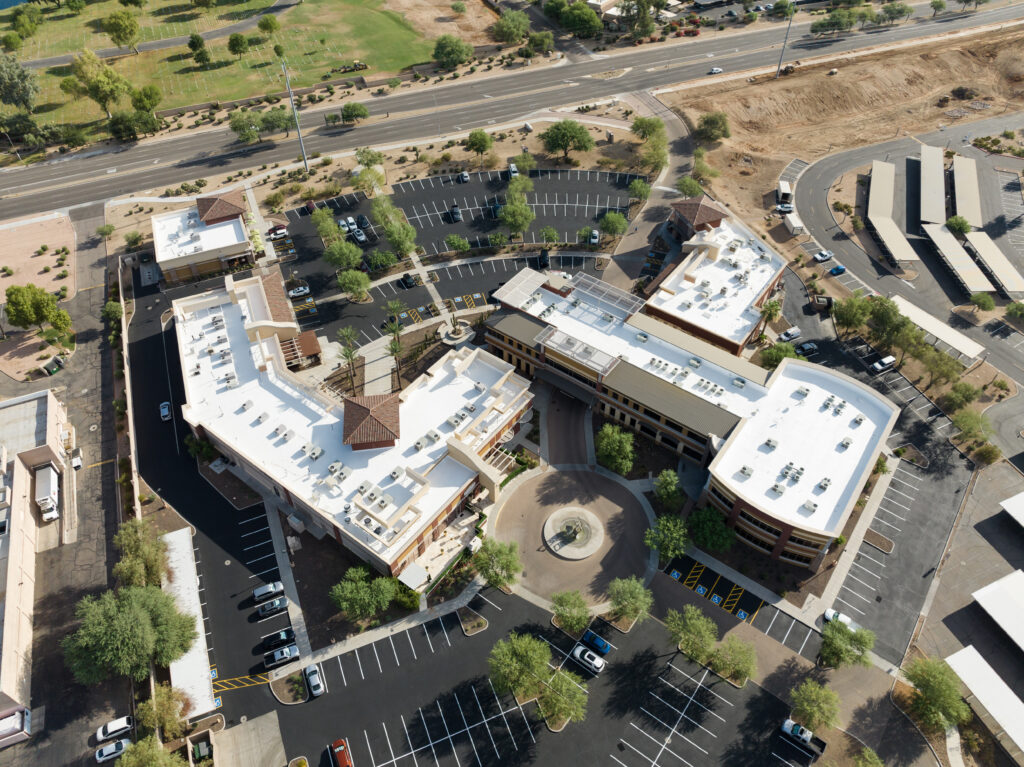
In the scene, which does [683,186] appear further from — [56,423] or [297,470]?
[56,423]

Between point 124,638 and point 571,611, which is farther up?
point 124,638

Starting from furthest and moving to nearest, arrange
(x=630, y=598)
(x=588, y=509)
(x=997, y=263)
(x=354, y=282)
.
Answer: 1. (x=997, y=263)
2. (x=354, y=282)
3. (x=588, y=509)
4. (x=630, y=598)

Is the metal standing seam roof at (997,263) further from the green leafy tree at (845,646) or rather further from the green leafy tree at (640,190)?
the green leafy tree at (845,646)

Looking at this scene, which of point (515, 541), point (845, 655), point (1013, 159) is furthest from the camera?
point (1013, 159)

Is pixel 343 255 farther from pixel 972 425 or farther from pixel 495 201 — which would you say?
pixel 972 425

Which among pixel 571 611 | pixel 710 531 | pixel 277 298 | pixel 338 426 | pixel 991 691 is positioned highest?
pixel 277 298

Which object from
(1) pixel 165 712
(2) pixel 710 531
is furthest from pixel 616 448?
(1) pixel 165 712

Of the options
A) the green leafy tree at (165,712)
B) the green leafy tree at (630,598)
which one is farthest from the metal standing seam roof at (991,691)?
the green leafy tree at (165,712)

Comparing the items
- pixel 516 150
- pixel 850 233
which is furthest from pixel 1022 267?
pixel 516 150
